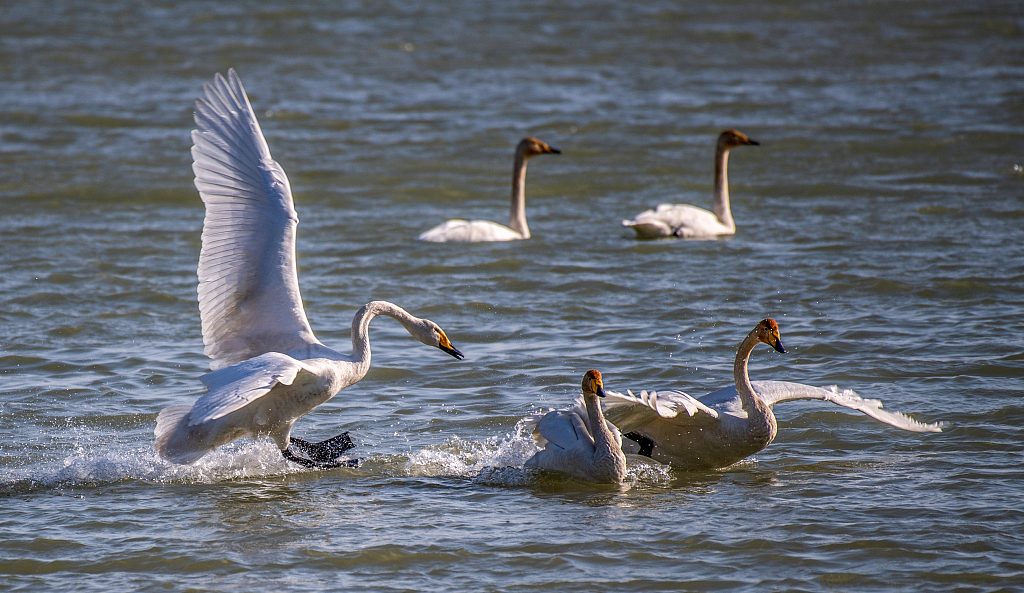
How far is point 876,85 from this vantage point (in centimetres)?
1916

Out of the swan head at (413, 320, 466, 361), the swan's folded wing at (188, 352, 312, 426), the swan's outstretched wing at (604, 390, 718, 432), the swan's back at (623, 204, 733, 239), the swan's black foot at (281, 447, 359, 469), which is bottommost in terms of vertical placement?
the swan's black foot at (281, 447, 359, 469)

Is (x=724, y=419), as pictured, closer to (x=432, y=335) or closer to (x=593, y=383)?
(x=593, y=383)

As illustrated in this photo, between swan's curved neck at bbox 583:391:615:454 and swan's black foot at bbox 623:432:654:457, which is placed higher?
swan's curved neck at bbox 583:391:615:454

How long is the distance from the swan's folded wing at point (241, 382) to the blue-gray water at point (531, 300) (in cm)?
57

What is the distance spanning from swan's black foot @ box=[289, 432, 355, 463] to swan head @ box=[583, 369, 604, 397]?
1436 mm

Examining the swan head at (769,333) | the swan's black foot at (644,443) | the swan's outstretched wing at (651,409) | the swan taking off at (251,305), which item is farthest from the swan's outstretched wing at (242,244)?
the swan head at (769,333)

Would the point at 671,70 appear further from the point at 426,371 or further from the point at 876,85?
the point at 426,371

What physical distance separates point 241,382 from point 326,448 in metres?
1.08

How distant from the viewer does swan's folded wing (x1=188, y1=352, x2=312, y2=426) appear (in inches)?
215

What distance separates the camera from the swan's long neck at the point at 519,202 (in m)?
12.3

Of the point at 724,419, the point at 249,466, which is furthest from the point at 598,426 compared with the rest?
the point at 249,466

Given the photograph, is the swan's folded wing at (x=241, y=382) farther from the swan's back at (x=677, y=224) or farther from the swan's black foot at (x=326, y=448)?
the swan's back at (x=677, y=224)

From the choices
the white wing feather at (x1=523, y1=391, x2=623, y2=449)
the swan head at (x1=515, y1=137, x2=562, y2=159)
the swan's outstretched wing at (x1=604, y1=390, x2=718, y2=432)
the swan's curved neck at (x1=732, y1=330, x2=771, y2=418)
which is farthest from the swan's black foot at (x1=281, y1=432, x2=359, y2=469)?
the swan head at (x1=515, y1=137, x2=562, y2=159)

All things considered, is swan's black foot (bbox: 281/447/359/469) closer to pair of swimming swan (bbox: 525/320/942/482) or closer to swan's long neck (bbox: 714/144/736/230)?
pair of swimming swan (bbox: 525/320/942/482)
